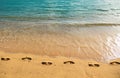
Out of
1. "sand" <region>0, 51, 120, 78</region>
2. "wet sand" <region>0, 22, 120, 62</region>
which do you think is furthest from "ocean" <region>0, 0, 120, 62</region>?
"sand" <region>0, 51, 120, 78</region>

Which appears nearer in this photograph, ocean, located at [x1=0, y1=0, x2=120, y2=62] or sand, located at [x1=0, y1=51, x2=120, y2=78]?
sand, located at [x1=0, y1=51, x2=120, y2=78]

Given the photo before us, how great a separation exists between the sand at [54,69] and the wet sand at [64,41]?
0.74m

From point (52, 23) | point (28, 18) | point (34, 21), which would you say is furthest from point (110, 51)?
point (28, 18)

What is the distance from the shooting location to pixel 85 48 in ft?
28.5

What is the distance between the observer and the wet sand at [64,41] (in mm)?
8211

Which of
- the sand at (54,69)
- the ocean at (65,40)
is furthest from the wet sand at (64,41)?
the sand at (54,69)

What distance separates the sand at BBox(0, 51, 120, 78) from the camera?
617 centimetres

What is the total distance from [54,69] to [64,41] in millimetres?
3142

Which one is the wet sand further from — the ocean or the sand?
the sand

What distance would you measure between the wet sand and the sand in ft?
2.43

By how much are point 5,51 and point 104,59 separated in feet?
12.2

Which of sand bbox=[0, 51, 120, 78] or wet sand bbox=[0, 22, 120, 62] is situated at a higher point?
wet sand bbox=[0, 22, 120, 62]

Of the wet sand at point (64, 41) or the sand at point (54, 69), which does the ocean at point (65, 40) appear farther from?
the sand at point (54, 69)

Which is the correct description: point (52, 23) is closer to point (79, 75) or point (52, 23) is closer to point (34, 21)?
point (34, 21)
